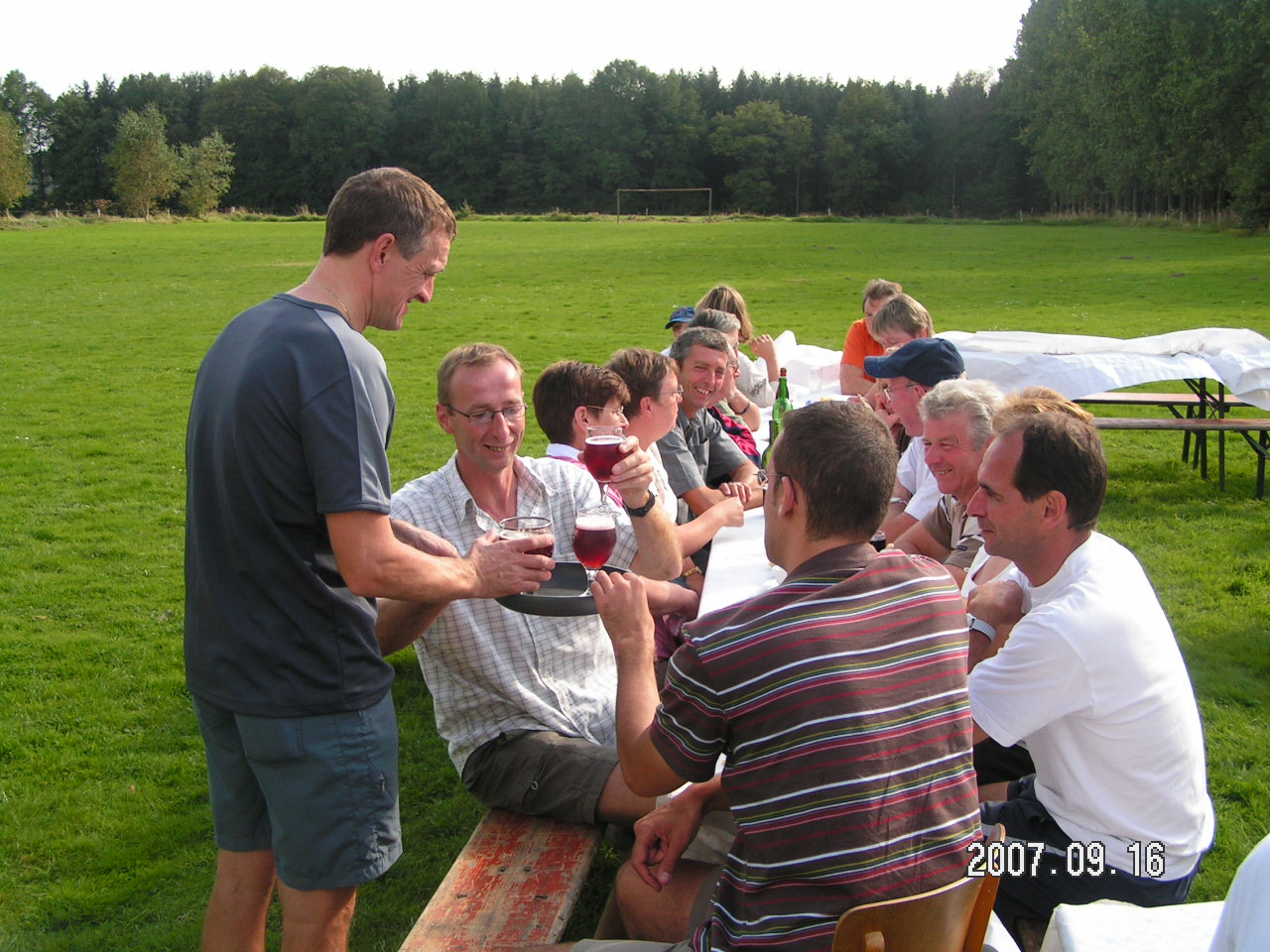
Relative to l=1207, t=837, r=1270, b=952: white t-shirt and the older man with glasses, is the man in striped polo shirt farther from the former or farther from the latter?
the older man with glasses

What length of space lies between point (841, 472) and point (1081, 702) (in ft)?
3.30

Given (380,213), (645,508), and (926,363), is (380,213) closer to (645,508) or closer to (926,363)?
(645,508)

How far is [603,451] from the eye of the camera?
3402 mm

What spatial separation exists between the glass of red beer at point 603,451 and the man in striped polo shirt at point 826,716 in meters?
1.23

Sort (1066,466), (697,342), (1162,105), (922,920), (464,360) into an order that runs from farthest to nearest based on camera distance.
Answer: (1162,105)
(697,342)
(464,360)
(1066,466)
(922,920)

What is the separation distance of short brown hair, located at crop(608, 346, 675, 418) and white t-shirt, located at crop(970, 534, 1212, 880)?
253 centimetres

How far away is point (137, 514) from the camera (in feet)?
29.8

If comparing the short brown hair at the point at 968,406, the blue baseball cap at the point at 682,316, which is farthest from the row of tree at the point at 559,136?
the short brown hair at the point at 968,406

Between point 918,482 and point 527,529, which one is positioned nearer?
point 527,529

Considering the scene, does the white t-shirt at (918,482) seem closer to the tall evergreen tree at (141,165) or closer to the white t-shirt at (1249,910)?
the white t-shirt at (1249,910)

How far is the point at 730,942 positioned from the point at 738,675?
53cm

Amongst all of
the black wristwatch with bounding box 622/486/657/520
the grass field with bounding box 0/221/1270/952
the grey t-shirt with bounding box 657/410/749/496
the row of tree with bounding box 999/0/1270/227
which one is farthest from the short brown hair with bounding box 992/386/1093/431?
the row of tree with bounding box 999/0/1270/227

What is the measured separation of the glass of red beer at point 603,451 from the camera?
340 centimetres

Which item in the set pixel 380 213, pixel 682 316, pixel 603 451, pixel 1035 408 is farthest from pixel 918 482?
pixel 682 316
